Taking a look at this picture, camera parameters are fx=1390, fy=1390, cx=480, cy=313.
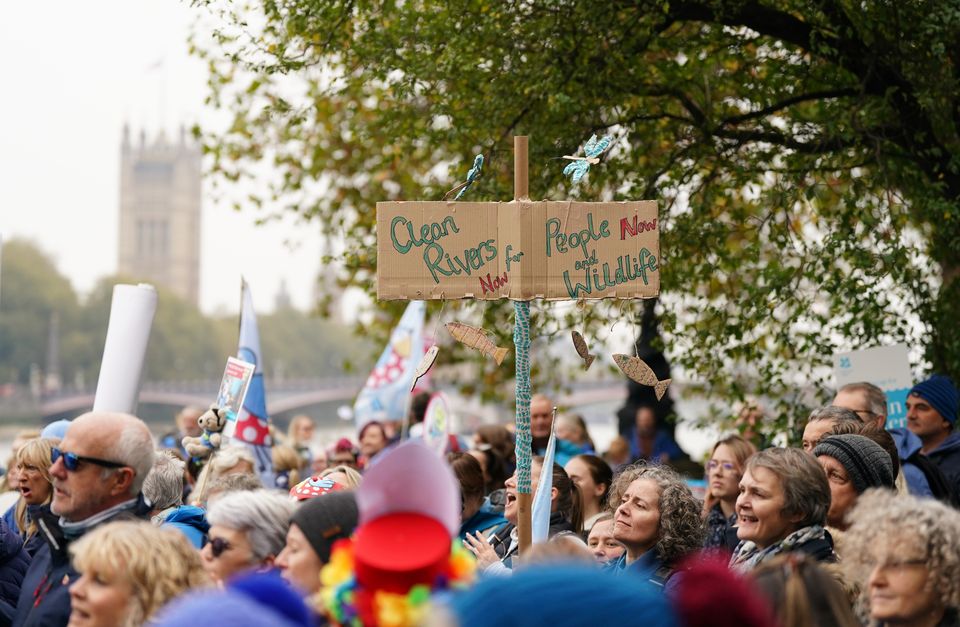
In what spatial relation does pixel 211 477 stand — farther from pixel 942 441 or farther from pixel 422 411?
pixel 942 441

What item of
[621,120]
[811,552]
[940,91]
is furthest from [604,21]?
[811,552]

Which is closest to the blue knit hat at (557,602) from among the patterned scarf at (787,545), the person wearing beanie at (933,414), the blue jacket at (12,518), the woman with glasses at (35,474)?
the patterned scarf at (787,545)

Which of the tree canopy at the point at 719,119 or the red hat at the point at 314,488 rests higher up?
the tree canopy at the point at 719,119

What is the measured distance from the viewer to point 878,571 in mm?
3709

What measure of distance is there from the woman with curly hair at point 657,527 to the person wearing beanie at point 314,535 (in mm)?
1775

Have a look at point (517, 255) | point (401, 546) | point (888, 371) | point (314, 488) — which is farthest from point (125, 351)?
point (401, 546)

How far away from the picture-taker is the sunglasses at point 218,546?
406 cm

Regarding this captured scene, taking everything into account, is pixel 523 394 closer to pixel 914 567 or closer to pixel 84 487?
pixel 84 487

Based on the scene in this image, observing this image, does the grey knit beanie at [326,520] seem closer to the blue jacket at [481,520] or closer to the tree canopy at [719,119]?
the blue jacket at [481,520]

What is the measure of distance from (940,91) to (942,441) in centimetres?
246

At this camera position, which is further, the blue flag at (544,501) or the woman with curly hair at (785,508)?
the blue flag at (544,501)

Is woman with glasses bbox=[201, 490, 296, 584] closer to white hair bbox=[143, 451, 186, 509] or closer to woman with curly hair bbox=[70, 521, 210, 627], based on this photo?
woman with curly hair bbox=[70, 521, 210, 627]

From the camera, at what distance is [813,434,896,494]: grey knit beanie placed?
531 cm

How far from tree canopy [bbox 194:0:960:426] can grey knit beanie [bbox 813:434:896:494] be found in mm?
3480
